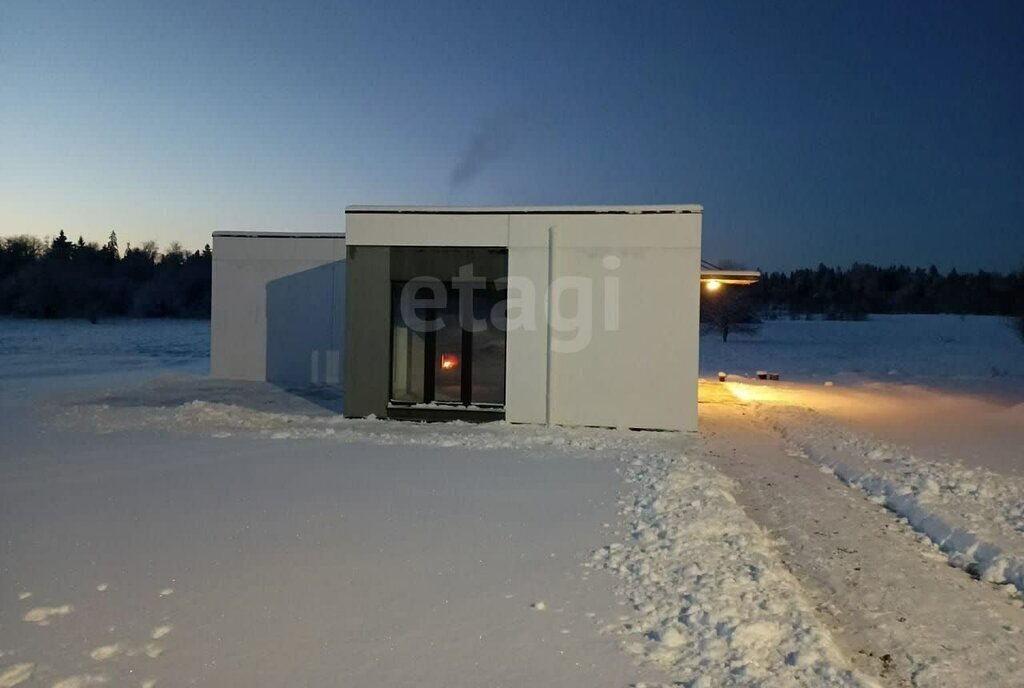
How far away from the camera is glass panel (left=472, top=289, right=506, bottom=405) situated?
46.1 ft

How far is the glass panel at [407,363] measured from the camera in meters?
14.3

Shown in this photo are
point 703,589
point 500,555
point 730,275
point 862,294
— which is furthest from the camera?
point 862,294

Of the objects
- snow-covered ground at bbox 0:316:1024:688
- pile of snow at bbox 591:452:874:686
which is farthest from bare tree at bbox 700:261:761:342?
pile of snow at bbox 591:452:874:686

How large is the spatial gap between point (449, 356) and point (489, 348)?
2.66 feet

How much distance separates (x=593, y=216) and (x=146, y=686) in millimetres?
11011

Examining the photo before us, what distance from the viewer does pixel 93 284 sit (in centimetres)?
6088

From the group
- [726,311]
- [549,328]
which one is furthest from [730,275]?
[726,311]

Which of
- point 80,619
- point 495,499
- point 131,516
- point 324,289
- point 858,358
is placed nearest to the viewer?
point 80,619

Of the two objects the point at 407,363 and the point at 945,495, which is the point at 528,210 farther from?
the point at 945,495

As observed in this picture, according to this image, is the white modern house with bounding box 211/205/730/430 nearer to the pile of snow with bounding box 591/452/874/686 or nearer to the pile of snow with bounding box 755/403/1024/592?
the pile of snow with bounding box 755/403/1024/592

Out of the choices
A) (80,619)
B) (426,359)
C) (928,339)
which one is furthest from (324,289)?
(928,339)

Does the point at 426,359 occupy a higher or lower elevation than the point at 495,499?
higher

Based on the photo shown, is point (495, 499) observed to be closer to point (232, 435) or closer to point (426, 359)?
point (232, 435)

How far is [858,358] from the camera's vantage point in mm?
38500
